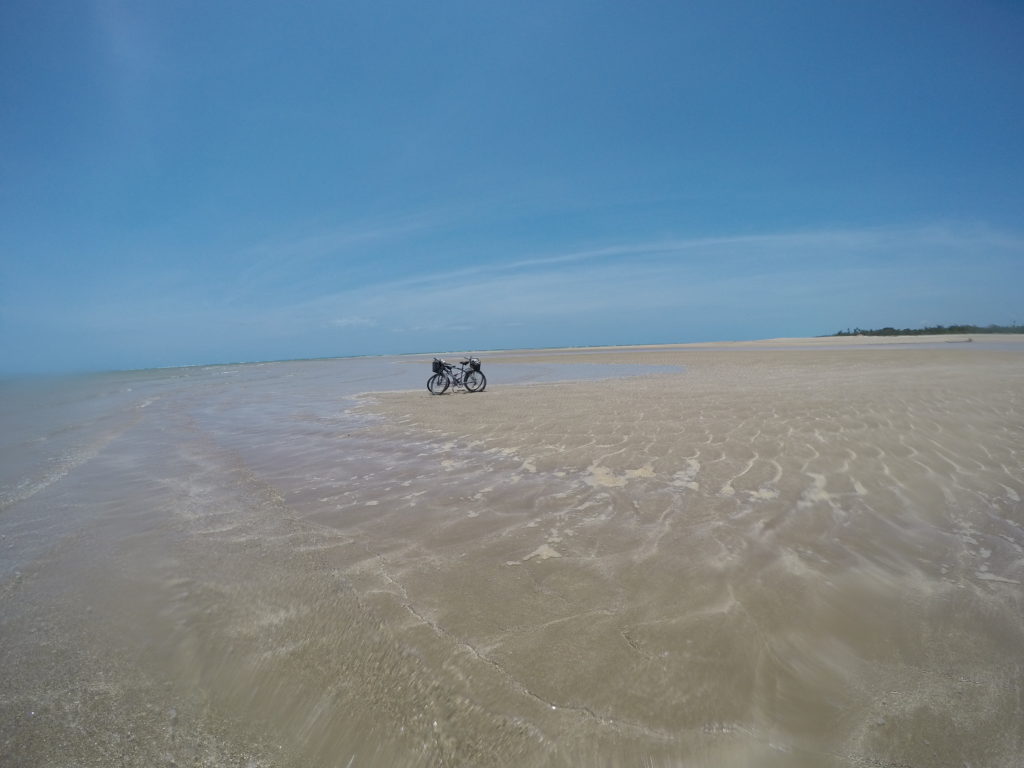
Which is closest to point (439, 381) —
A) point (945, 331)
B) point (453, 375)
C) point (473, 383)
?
point (453, 375)

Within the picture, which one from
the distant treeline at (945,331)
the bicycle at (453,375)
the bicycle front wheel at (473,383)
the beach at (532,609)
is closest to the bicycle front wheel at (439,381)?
the bicycle at (453,375)

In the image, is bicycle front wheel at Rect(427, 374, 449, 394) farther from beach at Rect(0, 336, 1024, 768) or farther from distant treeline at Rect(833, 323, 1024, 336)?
distant treeline at Rect(833, 323, 1024, 336)

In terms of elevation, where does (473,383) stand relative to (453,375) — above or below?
below

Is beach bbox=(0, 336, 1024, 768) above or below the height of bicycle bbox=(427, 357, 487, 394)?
below

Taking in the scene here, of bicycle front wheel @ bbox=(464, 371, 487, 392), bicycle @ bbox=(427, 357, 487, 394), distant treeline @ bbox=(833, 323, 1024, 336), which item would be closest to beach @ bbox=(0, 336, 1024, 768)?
bicycle @ bbox=(427, 357, 487, 394)

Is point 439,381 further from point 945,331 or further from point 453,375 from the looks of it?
point 945,331

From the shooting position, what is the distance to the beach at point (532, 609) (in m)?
2.04

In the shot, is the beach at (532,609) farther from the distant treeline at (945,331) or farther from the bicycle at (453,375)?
the distant treeline at (945,331)

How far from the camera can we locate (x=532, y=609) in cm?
298

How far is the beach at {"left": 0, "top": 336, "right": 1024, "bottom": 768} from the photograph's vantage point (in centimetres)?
204

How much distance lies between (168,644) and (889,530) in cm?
559

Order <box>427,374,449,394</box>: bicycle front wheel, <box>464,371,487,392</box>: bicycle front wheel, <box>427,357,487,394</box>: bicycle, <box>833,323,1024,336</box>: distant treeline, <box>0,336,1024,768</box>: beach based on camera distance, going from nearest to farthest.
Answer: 1. <box>0,336,1024,768</box>: beach
2. <box>427,357,487,394</box>: bicycle
3. <box>427,374,449,394</box>: bicycle front wheel
4. <box>464,371,487,392</box>: bicycle front wheel
5. <box>833,323,1024,336</box>: distant treeline

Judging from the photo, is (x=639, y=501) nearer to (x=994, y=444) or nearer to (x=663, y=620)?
(x=663, y=620)

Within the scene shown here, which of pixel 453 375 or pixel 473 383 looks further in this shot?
pixel 473 383
